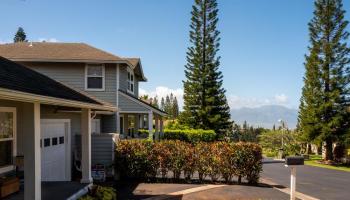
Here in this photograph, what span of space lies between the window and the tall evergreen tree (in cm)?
2238

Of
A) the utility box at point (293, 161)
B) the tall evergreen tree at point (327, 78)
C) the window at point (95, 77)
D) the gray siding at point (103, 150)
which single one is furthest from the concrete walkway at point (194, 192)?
the tall evergreen tree at point (327, 78)

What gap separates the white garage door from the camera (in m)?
11.0

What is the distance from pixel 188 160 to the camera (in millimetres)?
12898

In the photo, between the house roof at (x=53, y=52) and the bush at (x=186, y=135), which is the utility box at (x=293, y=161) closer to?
the house roof at (x=53, y=52)

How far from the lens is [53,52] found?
19.4m

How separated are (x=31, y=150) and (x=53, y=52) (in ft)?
45.0

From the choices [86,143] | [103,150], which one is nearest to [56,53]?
[103,150]

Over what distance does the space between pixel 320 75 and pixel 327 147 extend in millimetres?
7184

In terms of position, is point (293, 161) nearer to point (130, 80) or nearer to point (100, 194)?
point (100, 194)

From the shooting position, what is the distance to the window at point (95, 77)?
18.5 m

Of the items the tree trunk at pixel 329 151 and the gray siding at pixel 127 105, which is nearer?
the gray siding at pixel 127 105

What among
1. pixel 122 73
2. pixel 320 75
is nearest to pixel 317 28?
pixel 320 75

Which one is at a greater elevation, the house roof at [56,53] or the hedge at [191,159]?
the house roof at [56,53]

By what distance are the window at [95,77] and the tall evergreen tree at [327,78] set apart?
73.4ft
